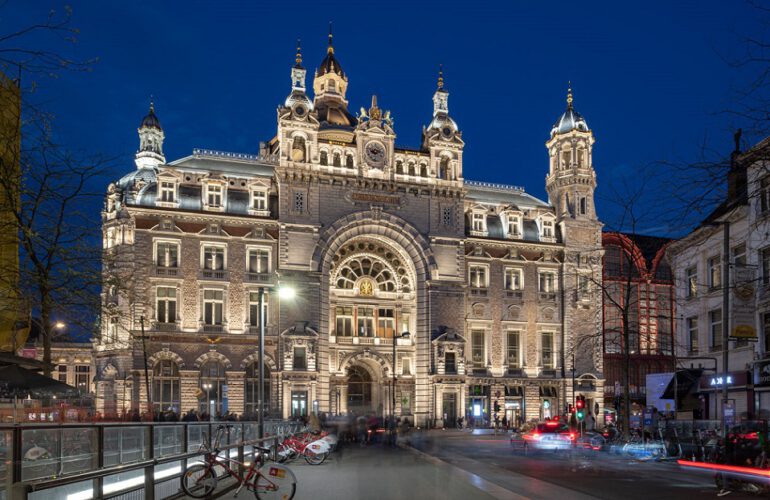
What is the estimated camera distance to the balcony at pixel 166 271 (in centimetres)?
6222

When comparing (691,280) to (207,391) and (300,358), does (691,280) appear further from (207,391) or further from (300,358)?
(207,391)

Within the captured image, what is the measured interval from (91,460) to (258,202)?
53.6 metres

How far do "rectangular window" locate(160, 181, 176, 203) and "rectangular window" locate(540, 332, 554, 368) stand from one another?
32.9 meters

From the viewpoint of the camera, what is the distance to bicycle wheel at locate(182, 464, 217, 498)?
18.0 meters

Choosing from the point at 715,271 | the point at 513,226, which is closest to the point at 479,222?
the point at 513,226

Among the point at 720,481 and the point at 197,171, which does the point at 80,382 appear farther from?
the point at 720,481

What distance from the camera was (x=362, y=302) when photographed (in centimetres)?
7056

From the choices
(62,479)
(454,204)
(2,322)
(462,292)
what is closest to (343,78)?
(454,204)

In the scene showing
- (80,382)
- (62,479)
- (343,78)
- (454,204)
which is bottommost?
(80,382)

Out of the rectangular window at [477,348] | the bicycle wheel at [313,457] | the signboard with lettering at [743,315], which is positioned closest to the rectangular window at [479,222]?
the rectangular window at [477,348]

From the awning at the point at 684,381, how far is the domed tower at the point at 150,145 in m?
47.8

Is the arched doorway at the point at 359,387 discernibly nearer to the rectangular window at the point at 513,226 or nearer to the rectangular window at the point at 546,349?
the rectangular window at the point at 546,349

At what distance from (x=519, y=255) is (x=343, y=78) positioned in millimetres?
27396

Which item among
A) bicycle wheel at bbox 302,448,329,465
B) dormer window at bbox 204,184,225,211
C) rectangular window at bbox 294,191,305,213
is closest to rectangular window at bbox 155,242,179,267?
dormer window at bbox 204,184,225,211
